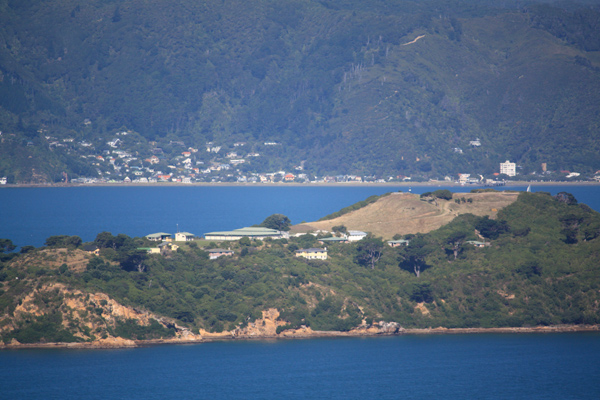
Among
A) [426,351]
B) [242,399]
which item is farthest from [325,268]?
[242,399]

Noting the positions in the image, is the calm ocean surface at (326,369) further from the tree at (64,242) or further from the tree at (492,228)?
the tree at (492,228)

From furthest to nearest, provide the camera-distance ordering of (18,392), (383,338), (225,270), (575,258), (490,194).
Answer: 1. (490,194)
2. (575,258)
3. (225,270)
4. (383,338)
5. (18,392)

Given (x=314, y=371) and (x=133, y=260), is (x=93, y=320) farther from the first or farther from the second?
(x=314, y=371)

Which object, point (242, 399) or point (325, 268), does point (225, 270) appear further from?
point (242, 399)

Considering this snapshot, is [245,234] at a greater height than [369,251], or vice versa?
[245,234]

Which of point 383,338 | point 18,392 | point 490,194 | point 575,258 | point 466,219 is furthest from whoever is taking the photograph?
point 490,194

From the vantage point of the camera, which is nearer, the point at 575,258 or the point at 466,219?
the point at 575,258

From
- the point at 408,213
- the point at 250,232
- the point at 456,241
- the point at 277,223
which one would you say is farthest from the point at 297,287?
the point at 408,213

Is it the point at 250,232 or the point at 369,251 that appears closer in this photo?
the point at 369,251

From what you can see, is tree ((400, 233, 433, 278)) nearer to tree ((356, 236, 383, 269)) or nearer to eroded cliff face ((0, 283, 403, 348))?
tree ((356, 236, 383, 269))
